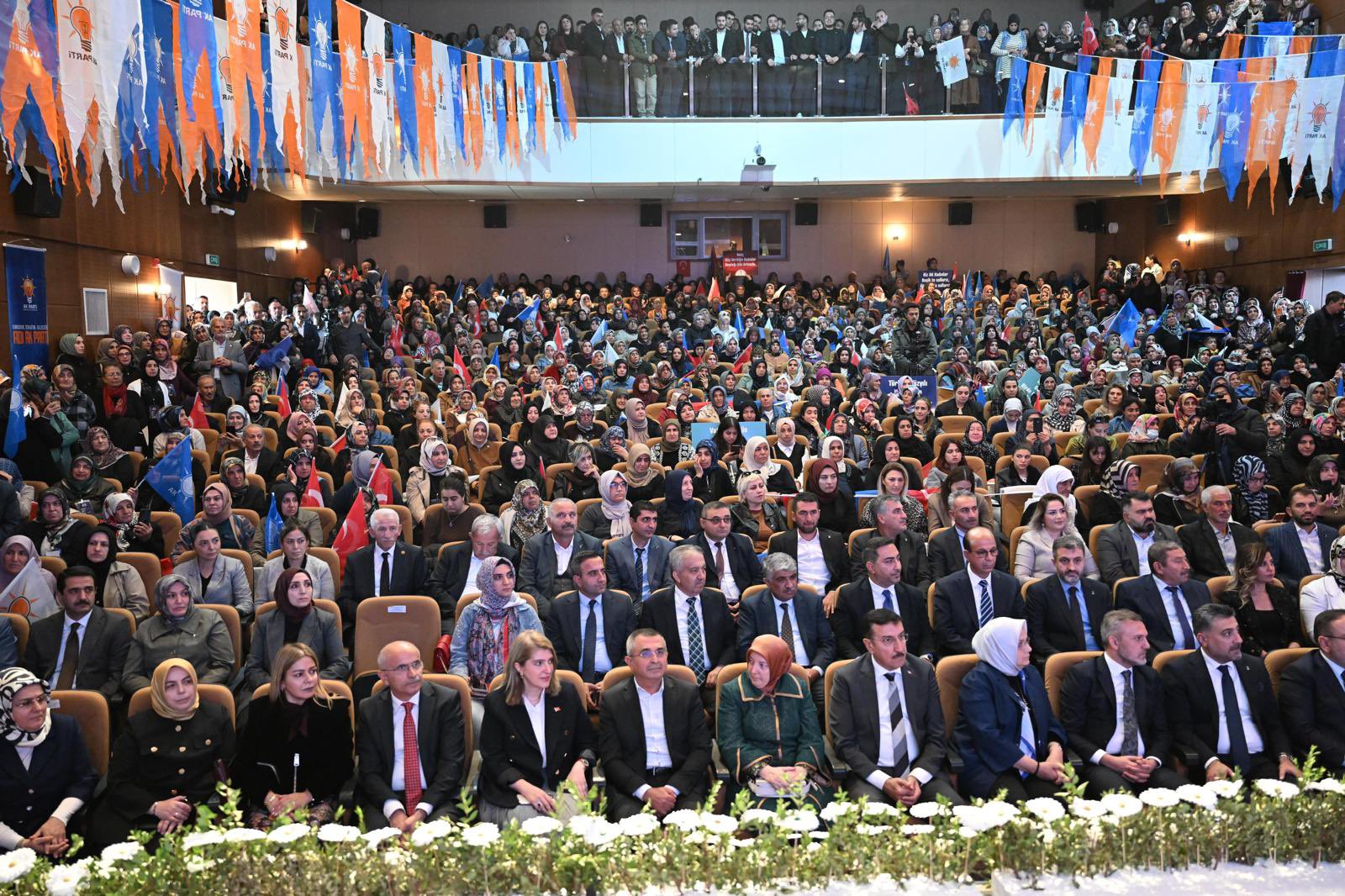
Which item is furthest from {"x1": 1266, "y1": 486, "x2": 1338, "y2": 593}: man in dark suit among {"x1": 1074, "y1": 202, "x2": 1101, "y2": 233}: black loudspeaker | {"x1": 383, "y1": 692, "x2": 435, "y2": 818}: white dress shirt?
{"x1": 1074, "y1": 202, "x2": 1101, "y2": 233}: black loudspeaker

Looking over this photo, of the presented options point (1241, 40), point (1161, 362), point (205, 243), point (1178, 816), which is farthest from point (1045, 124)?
point (1178, 816)

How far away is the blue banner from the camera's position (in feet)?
29.0

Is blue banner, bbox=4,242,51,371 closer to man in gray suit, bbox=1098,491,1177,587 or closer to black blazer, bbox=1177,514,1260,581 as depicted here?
man in gray suit, bbox=1098,491,1177,587

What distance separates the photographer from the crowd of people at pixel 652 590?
3.61 m

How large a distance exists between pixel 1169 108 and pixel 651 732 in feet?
35.0

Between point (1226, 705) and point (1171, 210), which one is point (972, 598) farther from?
point (1171, 210)

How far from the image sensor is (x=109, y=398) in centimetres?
769

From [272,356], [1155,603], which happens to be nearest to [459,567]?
[1155,603]

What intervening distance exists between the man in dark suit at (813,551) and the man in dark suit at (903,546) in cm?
9

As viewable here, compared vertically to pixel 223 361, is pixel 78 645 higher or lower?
lower

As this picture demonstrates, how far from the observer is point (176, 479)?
6.17m

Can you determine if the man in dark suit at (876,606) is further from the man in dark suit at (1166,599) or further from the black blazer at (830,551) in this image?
the man in dark suit at (1166,599)

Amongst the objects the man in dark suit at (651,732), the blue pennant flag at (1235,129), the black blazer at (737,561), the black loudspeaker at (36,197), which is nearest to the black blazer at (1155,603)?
the black blazer at (737,561)

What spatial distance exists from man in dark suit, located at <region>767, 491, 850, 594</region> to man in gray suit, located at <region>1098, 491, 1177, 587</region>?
4.14ft
